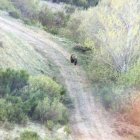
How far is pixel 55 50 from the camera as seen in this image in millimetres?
39281

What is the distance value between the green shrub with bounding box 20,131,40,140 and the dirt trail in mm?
3140

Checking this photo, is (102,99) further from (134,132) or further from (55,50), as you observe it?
(55,50)

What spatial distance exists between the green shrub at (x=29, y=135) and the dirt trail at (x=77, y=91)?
3.14 m

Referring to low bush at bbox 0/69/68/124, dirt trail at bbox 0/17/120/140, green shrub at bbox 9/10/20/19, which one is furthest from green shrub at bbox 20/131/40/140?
green shrub at bbox 9/10/20/19

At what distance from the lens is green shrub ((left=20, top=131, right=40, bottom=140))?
19703 millimetres

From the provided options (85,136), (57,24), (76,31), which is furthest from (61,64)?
(57,24)

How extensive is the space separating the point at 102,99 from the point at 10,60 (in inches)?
231

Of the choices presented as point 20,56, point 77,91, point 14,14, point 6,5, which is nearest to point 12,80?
point 77,91

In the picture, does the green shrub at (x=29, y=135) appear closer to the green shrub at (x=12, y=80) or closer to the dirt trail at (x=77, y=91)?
the dirt trail at (x=77, y=91)

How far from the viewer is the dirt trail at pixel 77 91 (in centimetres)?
2402

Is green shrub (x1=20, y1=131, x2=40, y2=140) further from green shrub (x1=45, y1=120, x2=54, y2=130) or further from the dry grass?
the dry grass

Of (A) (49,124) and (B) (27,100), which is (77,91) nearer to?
(B) (27,100)

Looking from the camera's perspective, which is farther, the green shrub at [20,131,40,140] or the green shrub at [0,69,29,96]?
the green shrub at [0,69,29,96]

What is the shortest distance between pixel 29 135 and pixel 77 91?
10665mm
